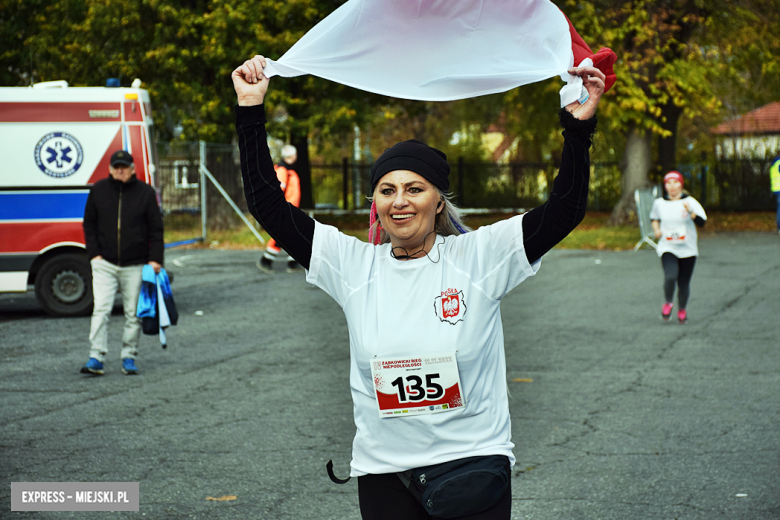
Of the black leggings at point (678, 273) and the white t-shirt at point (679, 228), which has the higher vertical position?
the white t-shirt at point (679, 228)

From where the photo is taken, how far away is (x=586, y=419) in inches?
249

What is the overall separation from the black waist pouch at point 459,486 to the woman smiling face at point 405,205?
0.65 m

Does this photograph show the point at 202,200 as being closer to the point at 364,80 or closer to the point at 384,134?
the point at 364,80

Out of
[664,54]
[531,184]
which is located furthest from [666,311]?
[531,184]

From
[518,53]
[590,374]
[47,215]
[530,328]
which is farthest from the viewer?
[47,215]

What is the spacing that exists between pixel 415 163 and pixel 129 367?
235 inches

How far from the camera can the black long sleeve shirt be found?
101 inches

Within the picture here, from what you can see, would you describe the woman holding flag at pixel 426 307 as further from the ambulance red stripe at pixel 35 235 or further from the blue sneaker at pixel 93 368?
the ambulance red stripe at pixel 35 235

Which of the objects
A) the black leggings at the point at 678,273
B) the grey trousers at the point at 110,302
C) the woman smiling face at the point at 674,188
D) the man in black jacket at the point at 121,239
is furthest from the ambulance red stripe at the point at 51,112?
the black leggings at the point at 678,273

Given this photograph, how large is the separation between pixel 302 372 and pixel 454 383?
5.56 m

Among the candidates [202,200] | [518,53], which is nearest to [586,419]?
[518,53]

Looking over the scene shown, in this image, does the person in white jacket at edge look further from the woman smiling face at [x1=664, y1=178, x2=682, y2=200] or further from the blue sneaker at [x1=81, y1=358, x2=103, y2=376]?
the blue sneaker at [x1=81, y1=358, x2=103, y2=376]

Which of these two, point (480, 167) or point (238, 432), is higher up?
point (480, 167)

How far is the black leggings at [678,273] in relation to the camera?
10531 mm
